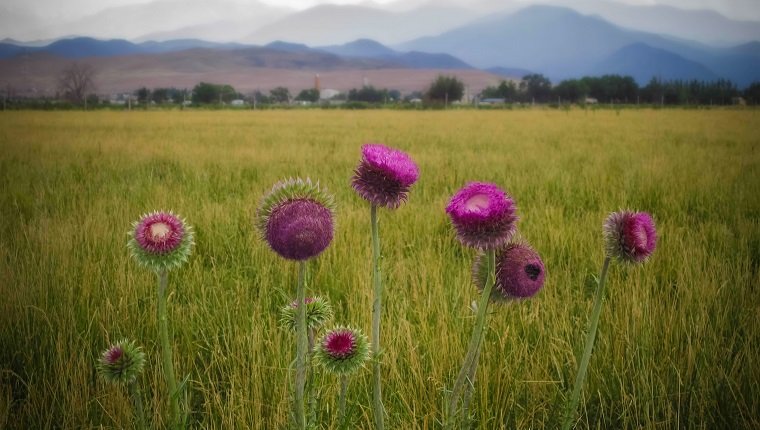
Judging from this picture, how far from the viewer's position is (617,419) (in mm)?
1764

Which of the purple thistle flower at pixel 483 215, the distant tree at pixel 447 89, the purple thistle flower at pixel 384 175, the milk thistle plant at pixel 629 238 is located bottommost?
the milk thistle plant at pixel 629 238

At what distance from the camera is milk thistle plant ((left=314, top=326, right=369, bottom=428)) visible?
4.35 feet

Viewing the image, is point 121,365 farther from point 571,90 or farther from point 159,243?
point 571,90

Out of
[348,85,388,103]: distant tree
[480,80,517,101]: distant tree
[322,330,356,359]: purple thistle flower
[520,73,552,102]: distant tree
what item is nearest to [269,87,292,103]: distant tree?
[348,85,388,103]: distant tree

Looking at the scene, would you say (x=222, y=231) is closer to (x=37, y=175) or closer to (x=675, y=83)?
(x=37, y=175)

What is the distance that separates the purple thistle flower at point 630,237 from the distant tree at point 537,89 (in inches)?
3905

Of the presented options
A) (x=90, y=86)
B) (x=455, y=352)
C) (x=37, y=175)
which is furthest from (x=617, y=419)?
(x=90, y=86)

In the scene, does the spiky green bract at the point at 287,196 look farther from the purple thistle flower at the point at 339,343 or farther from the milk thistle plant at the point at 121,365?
the milk thistle plant at the point at 121,365

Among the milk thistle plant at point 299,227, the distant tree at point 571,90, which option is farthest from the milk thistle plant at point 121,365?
the distant tree at point 571,90

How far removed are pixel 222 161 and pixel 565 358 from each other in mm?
7285

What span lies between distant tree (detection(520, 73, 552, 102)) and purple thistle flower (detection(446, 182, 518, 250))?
99464mm

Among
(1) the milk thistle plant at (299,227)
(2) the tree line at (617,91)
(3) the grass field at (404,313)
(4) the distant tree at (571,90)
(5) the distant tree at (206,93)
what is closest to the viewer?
(1) the milk thistle plant at (299,227)

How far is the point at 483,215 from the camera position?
119cm

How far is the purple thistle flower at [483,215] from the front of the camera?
1.21 m
